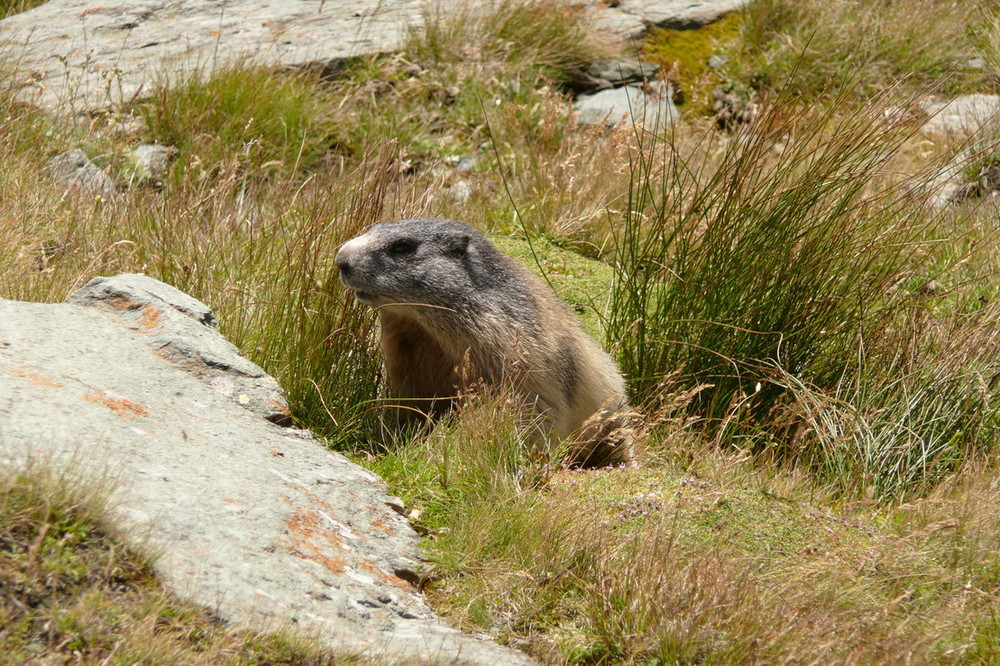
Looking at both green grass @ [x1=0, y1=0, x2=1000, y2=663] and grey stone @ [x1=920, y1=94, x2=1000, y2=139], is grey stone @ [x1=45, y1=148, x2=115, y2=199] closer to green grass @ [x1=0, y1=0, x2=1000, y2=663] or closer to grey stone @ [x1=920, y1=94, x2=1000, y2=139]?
green grass @ [x1=0, y1=0, x2=1000, y2=663]

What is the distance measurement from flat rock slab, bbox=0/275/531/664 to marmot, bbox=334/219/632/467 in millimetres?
963

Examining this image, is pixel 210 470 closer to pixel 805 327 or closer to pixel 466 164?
pixel 805 327

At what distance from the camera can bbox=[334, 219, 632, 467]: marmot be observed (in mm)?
5438

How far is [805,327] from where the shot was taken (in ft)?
19.8

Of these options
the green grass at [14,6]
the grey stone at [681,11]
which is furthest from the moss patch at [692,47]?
the green grass at [14,6]

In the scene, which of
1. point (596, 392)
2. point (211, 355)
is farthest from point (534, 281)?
point (211, 355)

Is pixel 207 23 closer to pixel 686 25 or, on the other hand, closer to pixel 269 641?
pixel 686 25

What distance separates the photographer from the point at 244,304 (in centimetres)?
577

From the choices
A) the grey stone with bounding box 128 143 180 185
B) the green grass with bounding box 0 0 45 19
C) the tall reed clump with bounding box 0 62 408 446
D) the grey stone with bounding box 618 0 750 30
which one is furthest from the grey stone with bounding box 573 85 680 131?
the green grass with bounding box 0 0 45 19

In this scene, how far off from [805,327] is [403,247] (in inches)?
94.1

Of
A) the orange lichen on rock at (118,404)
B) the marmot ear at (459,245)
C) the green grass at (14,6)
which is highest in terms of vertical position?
the green grass at (14,6)

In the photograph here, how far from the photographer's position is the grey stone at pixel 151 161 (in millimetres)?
8742

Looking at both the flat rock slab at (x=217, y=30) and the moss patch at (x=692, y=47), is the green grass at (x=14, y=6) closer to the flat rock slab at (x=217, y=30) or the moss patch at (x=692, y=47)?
the flat rock slab at (x=217, y=30)

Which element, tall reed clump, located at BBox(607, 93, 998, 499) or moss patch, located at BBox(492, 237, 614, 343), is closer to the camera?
tall reed clump, located at BBox(607, 93, 998, 499)
